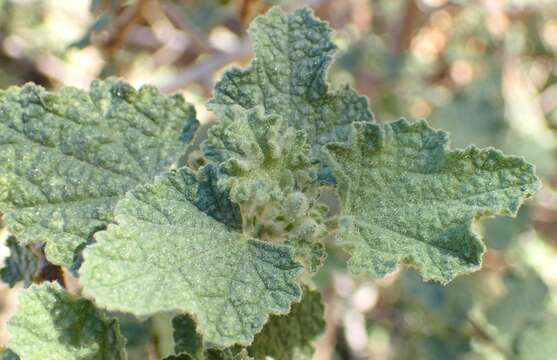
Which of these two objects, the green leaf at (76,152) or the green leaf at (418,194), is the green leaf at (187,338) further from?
the green leaf at (418,194)

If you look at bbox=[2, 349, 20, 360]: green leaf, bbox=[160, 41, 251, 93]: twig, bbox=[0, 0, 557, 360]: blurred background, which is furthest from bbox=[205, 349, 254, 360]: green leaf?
bbox=[160, 41, 251, 93]: twig

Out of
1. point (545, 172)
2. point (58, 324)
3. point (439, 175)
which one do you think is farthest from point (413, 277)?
point (58, 324)

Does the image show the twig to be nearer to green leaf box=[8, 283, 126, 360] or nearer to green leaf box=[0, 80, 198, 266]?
green leaf box=[0, 80, 198, 266]

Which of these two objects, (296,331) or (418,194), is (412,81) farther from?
(418,194)

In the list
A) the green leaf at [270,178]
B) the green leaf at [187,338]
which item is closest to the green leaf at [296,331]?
the green leaf at [187,338]

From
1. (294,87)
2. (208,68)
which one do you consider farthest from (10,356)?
(208,68)

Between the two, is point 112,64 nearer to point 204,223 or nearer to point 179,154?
point 179,154
